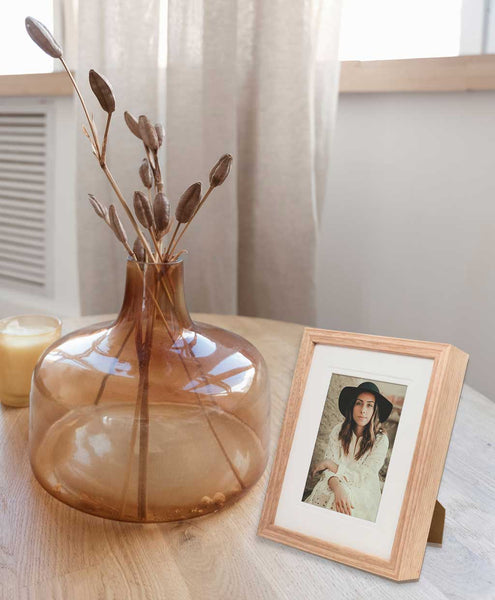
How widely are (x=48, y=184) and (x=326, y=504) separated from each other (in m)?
1.94

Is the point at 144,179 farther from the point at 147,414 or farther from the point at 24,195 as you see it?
the point at 24,195

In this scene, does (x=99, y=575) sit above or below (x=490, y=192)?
below

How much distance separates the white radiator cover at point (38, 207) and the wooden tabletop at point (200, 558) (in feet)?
5.49

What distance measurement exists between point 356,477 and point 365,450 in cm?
2

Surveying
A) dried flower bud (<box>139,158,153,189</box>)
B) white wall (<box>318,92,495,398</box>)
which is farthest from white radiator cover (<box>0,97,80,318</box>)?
dried flower bud (<box>139,158,153,189</box>)

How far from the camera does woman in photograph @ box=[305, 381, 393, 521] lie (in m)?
0.56

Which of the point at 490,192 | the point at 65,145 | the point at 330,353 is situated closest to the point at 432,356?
the point at 330,353

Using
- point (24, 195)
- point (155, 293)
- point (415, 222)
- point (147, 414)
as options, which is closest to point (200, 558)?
point (147, 414)

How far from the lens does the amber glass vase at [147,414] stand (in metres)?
0.59

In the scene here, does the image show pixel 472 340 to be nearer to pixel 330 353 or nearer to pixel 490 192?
pixel 490 192

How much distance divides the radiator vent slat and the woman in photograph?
1.91 metres

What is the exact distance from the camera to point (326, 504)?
58cm

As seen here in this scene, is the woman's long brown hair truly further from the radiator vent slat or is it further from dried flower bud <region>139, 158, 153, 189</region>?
the radiator vent slat

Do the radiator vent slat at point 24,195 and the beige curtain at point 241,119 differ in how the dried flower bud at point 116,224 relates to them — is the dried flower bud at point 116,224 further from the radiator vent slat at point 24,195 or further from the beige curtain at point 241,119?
the radiator vent slat at point 24,195
